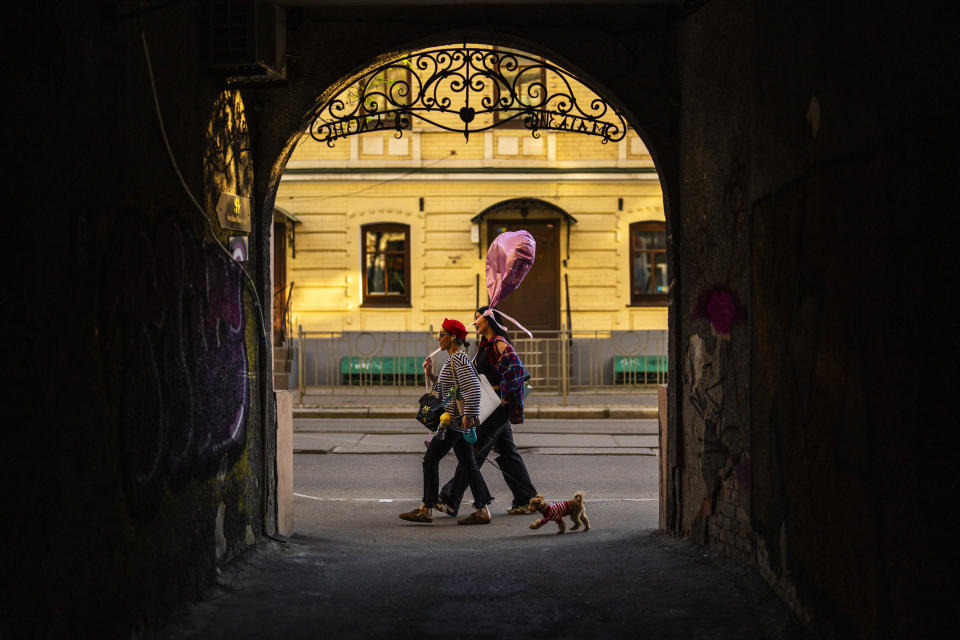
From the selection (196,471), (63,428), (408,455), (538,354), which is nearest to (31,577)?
(63,428)

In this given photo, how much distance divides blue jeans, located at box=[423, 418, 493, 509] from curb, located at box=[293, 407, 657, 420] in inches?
327

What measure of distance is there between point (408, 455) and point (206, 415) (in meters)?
7.41

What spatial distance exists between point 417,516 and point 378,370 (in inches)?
384

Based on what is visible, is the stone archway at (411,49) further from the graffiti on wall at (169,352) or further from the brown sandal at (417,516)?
the brown sandal at (417,516)

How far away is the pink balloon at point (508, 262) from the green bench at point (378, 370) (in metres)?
A: 9.20

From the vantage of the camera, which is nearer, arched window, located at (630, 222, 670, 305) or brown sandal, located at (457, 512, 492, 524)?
brown sandal, located at (457, 512, 492, 524)

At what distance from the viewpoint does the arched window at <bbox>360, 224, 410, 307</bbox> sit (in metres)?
22.3

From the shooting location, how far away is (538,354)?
18.3m

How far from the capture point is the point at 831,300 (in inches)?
161

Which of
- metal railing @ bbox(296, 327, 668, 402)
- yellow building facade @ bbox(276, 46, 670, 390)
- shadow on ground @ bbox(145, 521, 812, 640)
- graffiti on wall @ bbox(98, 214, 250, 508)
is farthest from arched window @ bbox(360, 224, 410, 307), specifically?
graffiti on wall @ bbox(98, 214, 250, 508)

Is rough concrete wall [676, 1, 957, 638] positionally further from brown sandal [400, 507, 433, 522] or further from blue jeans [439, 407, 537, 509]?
brown sandal [400, 507, 433, 522]

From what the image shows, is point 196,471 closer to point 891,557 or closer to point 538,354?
point 891,557

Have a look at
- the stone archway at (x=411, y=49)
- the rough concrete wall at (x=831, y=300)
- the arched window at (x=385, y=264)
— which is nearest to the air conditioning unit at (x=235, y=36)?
the stone archway at (x=411, y=49)

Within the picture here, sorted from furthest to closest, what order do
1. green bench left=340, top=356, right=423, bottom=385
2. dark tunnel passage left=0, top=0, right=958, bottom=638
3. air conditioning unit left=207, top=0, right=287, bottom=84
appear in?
green bench left=340, top=356, right=423, bottom=385 → air conditioning unit left=207, top=0, right=287, bottom=84 → dark tunnel passage left=0, top=0, right=958, bottom=638
